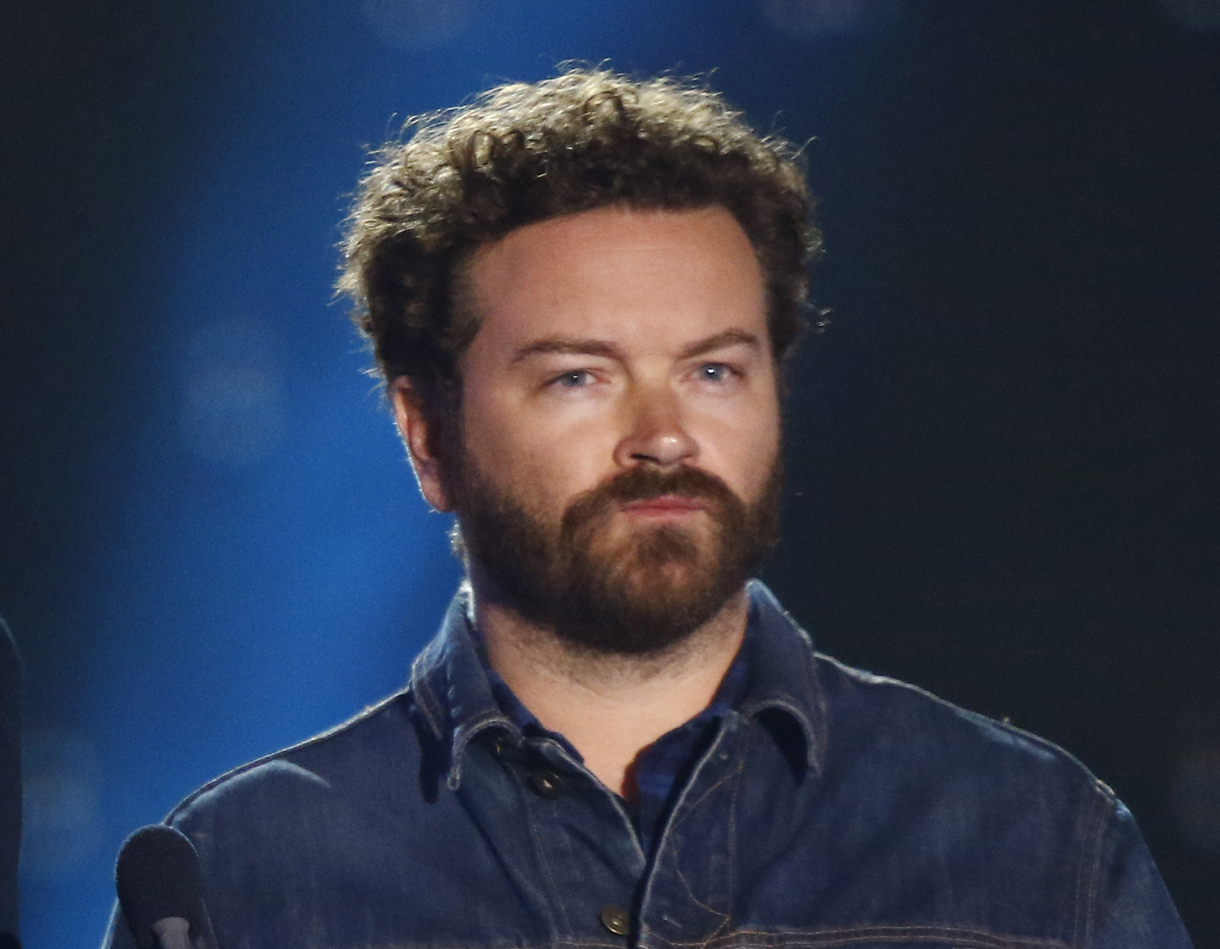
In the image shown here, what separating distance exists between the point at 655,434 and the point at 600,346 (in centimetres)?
15

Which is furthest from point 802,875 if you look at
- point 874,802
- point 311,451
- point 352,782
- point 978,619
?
point 311,451

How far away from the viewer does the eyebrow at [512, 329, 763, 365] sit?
2125mm

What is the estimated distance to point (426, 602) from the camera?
2.67 metres

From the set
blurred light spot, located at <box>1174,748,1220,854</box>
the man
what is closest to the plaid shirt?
the man

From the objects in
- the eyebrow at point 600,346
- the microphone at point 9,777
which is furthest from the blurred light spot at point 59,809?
the eyebrow at point 600,346

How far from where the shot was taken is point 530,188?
2250mm

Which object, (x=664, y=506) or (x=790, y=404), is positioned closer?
(x=664, y=506)

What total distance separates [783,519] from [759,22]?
33.5 inches

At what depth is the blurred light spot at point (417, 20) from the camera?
2.60 meters

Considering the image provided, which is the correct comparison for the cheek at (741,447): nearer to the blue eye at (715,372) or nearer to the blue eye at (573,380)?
the blue eye at (715,372)

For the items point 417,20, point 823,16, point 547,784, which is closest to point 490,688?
point 547,784

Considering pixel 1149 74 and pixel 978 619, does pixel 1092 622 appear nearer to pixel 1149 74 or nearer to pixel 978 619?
pixel 978 619

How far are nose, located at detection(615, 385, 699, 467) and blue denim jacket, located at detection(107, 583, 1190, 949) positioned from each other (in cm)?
32

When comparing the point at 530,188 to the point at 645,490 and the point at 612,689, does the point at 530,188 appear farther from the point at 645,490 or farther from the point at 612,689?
the point at 612,689
